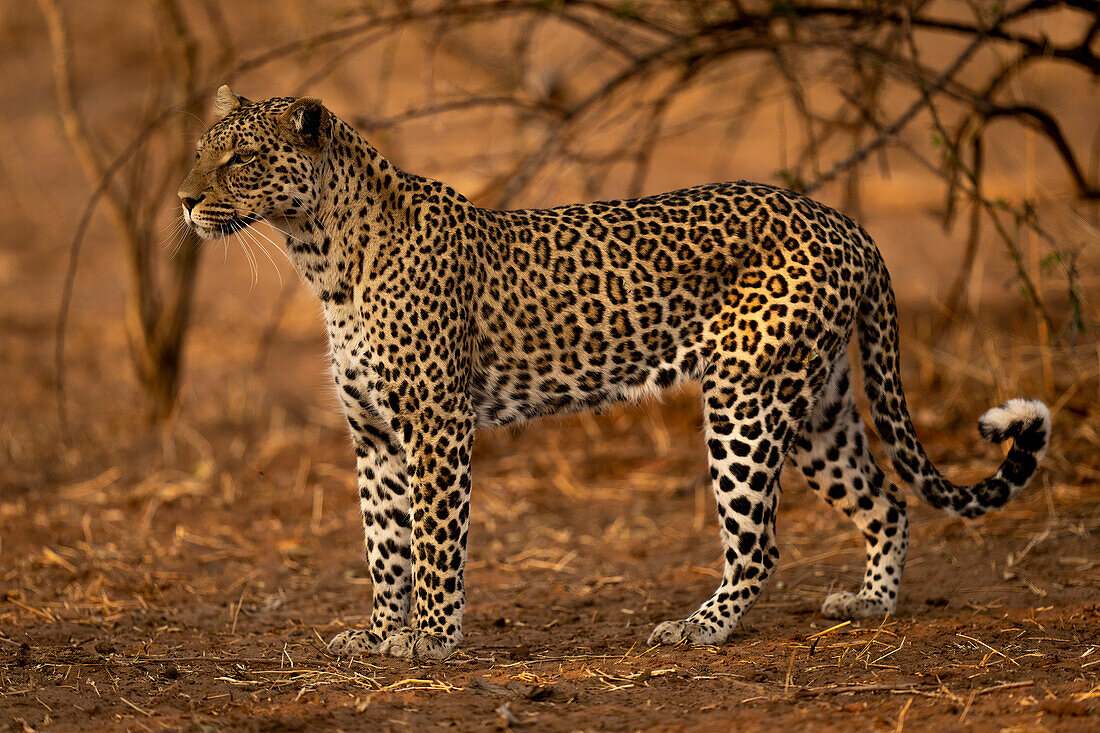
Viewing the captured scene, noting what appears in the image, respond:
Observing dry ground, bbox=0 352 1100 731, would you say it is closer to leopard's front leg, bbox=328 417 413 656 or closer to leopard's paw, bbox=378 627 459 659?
leopard's paw, bbox=378 627 459 659

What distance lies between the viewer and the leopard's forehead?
17.2ft

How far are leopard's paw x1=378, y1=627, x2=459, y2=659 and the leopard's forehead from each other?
7.39 ft

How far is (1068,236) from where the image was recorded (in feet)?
30.0

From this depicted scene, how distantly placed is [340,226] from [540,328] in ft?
3.36

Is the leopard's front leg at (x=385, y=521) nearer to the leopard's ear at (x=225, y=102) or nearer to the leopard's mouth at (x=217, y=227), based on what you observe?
the leopard's mouth at (x=217, y=227)

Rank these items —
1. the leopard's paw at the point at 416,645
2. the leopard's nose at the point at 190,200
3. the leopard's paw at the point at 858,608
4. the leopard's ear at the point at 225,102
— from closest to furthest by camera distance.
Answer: the leopard's nose at the point at 190,200
the leopard's paw at the point at 416,645
the leopard's ear at the point at 225,102
the leopard's paw at the point at 858,608

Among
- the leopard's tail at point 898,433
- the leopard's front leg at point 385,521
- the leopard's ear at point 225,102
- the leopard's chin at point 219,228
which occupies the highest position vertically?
the leopard's ear at point 225,102

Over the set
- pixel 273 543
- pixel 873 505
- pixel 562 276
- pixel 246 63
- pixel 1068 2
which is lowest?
pixel 273 543

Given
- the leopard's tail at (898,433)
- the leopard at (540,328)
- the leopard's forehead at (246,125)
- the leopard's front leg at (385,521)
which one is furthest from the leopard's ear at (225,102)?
the leopard's tail at (898,433)

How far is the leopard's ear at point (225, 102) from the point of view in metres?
5.59

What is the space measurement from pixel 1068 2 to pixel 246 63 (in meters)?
4.98

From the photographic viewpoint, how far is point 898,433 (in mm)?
5859

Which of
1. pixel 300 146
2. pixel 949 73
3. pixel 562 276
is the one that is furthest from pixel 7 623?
pixel 949 73

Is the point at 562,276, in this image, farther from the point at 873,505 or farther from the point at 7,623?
Answer: the point at 7,623
